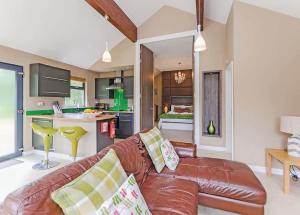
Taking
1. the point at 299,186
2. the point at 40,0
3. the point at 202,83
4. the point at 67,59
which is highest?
the point at 40,0

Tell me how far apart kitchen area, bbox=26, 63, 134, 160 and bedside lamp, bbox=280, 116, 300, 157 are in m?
3.20

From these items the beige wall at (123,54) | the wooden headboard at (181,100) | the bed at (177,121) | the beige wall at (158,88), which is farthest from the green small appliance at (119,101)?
the wooden headboard at (181,100)

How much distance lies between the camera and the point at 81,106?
5941 millimetres

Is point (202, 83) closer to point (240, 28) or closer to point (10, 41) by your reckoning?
point (240, 28)

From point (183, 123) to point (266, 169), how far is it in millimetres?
4149

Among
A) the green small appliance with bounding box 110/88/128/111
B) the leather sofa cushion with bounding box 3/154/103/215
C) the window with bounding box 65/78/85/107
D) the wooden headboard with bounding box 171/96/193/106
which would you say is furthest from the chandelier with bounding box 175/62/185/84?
the leather sofa cushion with bounding box 3/154/103/215

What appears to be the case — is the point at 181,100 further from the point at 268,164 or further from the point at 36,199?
the point at 36,199

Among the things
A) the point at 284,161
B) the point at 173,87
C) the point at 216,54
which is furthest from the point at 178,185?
the point at 173,87

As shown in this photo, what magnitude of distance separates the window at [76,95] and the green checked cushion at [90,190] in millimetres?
4748

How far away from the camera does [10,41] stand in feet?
11.9

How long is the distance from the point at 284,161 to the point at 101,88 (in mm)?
5510

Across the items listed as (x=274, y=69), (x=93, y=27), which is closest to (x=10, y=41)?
(x=93, y=27)

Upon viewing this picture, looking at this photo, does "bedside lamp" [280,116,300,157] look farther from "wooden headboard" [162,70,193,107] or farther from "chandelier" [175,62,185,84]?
"wooden headboard" [162,70,193,107]

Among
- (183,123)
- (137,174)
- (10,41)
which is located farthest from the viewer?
(183,123)
